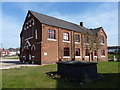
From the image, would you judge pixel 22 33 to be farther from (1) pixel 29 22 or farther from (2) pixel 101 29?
(2) pixel 101 29

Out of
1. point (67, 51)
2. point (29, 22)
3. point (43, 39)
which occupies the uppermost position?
point (29, 22)

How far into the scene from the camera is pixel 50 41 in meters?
21.5

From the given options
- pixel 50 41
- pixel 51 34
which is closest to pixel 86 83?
pixel 50 41

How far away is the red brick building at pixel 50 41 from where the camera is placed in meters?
20.6

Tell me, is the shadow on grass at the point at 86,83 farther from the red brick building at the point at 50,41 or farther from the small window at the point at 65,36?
the small window at the point at 65,36

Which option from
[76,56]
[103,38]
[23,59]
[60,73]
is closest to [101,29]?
[103,38]

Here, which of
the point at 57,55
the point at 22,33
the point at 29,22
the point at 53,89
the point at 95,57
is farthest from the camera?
the point at 95,57

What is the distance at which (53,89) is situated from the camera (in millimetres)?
6203

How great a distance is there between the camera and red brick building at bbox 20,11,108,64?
20648 mm

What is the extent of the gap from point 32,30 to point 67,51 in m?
9.12

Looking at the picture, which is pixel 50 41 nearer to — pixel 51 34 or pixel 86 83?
pixel 51 34

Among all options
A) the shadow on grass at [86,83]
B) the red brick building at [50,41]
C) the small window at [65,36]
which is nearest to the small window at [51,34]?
the red brick building at [50,41]

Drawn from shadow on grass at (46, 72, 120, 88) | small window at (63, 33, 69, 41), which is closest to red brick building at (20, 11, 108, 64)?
small window at (63, 33, 69, 41)

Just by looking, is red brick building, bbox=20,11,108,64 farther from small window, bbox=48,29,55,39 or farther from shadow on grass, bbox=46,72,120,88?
shadow on grass, bbox=46,72,120,88
